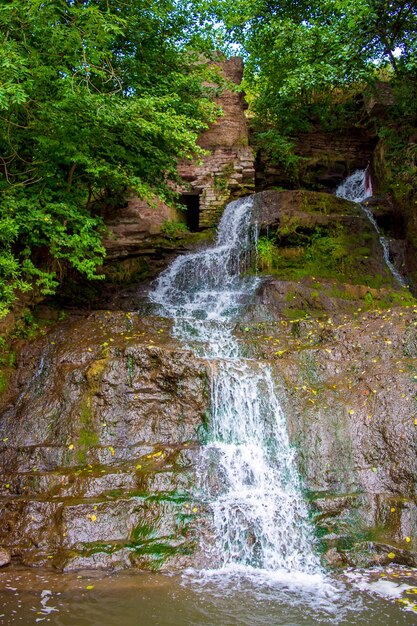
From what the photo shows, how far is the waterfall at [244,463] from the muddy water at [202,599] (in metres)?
0.49

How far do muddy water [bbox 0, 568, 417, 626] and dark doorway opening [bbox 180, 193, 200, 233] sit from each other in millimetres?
12591

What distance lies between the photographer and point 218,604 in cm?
453

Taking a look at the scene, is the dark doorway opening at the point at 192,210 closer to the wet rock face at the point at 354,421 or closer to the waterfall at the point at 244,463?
the waterfall at the point at 244,463

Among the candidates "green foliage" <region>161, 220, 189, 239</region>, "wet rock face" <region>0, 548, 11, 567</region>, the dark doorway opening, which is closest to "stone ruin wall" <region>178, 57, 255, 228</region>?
the dark doorway opening

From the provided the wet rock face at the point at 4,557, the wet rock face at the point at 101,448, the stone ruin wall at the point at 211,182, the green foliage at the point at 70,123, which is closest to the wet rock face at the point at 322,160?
the stone ruin wall at the point at 211,182

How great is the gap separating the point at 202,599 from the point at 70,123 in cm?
709

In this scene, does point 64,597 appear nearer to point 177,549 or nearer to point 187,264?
point 177,549

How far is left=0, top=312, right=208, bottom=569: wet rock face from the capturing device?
5746 millimetres

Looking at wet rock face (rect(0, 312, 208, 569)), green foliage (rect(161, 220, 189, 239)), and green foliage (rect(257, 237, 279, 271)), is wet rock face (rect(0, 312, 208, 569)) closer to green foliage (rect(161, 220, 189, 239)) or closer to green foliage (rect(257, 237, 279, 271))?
green foliage (rect(257, 237, 279, 271))

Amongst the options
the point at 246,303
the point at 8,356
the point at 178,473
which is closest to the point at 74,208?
the point at 8,356

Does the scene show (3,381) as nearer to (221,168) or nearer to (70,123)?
(70,123)

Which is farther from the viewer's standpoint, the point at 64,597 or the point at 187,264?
the point at 187,264

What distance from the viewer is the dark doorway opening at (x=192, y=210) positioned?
53.9 ft

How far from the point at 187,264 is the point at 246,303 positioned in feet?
8.45
